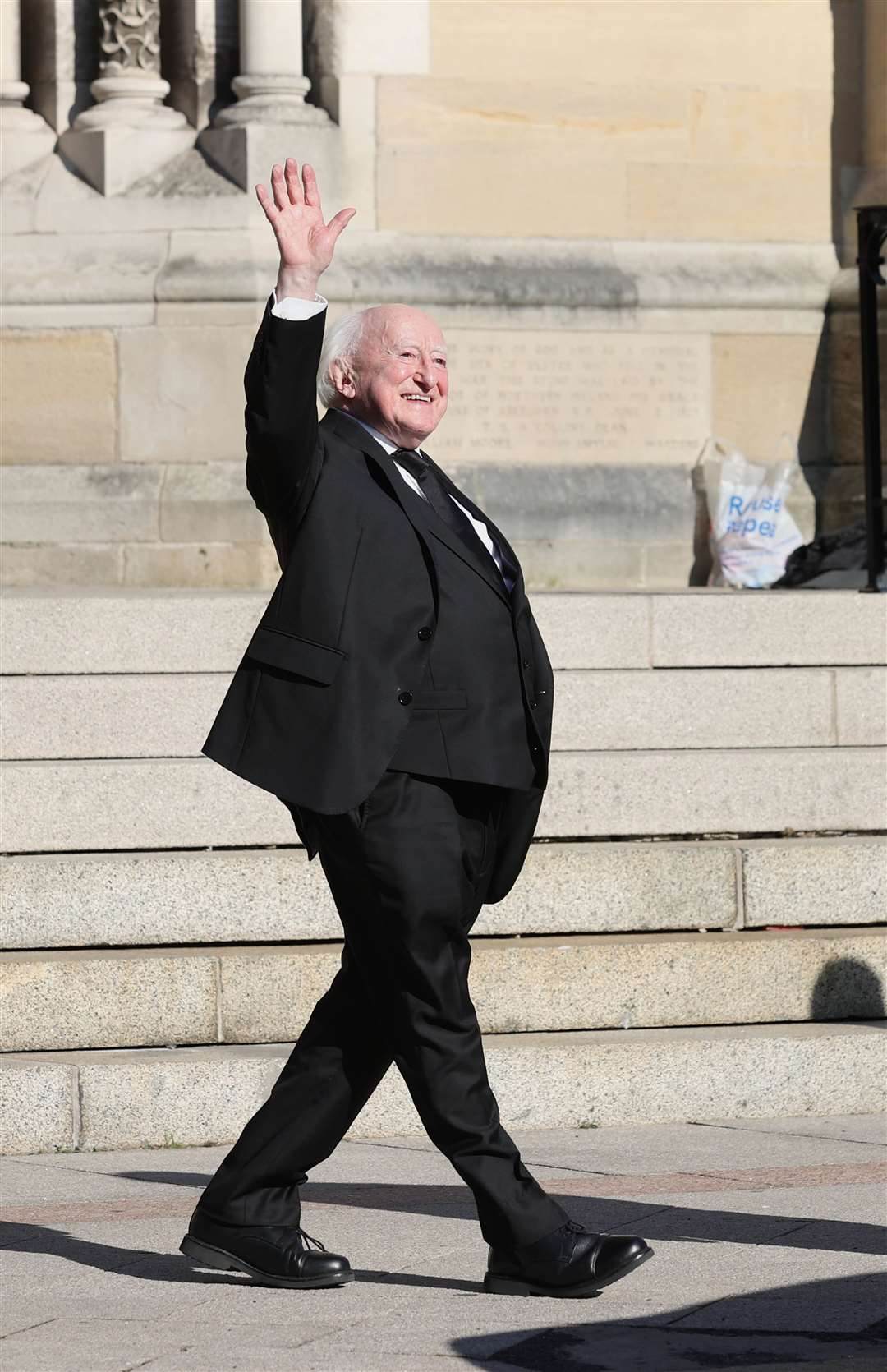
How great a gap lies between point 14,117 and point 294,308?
22.1 feet

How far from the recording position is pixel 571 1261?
407 cm

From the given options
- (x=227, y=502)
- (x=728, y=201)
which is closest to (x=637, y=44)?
(x=728, y=201)

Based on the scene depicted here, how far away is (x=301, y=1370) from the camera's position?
3.67 m

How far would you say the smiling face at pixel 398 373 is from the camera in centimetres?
416

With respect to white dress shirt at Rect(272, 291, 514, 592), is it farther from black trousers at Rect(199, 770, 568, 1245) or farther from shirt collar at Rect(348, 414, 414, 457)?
black trousers at Rect(199, 770, 568, 1245)

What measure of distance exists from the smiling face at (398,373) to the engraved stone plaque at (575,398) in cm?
572

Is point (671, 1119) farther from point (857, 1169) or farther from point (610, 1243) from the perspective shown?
point (610, 1243)

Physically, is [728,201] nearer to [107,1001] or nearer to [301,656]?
[107,1001]

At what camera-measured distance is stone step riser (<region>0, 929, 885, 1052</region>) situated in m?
5.66

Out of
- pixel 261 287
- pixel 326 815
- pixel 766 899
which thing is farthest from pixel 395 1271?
pixel 261 287

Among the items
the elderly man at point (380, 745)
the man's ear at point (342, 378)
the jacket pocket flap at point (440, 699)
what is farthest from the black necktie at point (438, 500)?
the jacket pocket flap at point (440, 699)

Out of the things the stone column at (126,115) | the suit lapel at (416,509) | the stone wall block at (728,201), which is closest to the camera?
the suit lapel at (416,509)

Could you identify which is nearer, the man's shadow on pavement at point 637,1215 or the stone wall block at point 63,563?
the man's shadow on pavement at point 637,1215

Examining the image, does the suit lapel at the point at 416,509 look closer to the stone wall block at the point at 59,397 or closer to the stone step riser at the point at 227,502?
the stone step riser at the point at 227,502
